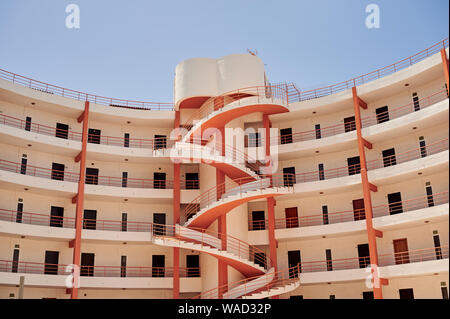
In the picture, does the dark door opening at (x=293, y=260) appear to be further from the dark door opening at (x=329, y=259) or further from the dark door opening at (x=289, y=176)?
the dark door opening at (x=289, y=176)

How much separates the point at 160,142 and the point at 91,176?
563cm

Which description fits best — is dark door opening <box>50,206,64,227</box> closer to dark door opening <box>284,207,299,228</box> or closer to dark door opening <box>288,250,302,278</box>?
dark door opening <box>284,207,299,228</box>

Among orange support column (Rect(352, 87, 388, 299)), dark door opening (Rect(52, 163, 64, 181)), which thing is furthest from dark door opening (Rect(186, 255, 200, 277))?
orange support column (Rect(352, 87, 388, 299))

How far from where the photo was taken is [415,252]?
3222 centimetres

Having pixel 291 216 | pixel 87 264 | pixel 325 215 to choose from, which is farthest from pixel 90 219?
pixel 325 215

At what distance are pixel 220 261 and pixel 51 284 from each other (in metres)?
10.4

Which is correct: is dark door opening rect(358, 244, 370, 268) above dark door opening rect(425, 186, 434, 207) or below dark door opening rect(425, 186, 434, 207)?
below

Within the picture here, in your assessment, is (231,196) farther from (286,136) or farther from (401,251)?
(401,251)

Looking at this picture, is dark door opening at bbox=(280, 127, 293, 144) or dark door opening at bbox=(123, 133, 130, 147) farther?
dark door opening at bbox=(123, 133, 130, 147)

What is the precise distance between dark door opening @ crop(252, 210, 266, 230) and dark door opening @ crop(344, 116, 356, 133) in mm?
8178

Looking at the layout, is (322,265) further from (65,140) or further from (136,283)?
(65,140)

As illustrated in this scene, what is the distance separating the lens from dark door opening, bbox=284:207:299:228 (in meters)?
37.0

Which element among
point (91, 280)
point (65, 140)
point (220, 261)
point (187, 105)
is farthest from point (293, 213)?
point (65, 140)

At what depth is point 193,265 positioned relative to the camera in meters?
37.2
